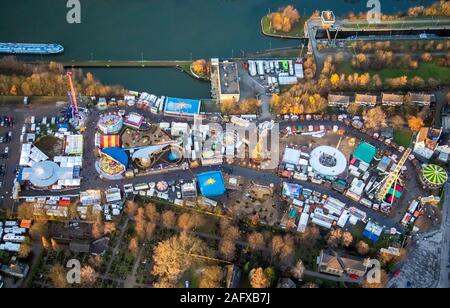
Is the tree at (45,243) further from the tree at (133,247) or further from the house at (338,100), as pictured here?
the house at (338,100)

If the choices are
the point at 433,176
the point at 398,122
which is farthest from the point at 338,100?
the point at 433,176

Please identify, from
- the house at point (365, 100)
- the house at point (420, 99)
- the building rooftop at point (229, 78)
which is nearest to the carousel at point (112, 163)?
the building rooftop at point (229, 78)

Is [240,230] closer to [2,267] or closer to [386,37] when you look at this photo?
[2,267]

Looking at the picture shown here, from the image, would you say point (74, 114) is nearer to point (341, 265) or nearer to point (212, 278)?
point (212, 278)

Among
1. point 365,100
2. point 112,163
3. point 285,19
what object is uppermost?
point 285,19

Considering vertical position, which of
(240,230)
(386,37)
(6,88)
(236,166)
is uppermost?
(386,37)

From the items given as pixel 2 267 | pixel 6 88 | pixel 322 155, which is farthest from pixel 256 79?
pixel 2 267
